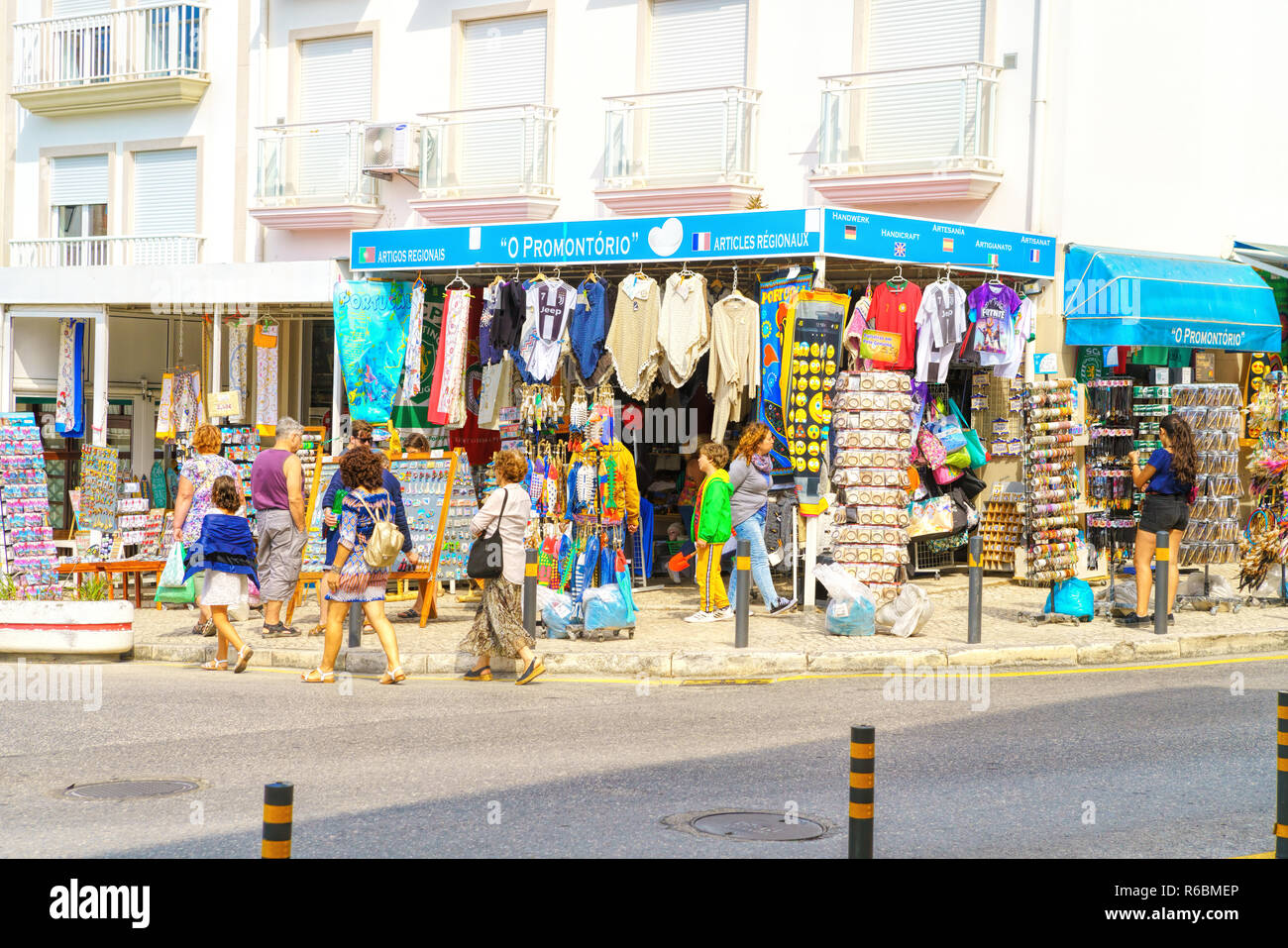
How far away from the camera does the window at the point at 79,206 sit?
25.6m

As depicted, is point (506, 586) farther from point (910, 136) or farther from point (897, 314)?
point (910, 136)

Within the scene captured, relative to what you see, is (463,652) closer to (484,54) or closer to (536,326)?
(536,326)

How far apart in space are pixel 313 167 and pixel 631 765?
54.1 ft

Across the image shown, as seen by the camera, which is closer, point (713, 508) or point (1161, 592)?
point (1161, 592)

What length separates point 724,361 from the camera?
634 inches

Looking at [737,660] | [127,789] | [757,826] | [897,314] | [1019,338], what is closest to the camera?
[757,826]

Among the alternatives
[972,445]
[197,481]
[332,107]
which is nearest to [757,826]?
[197,481]

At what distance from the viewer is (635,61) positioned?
21047mm

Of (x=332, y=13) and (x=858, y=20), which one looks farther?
(x=332, y=13)
